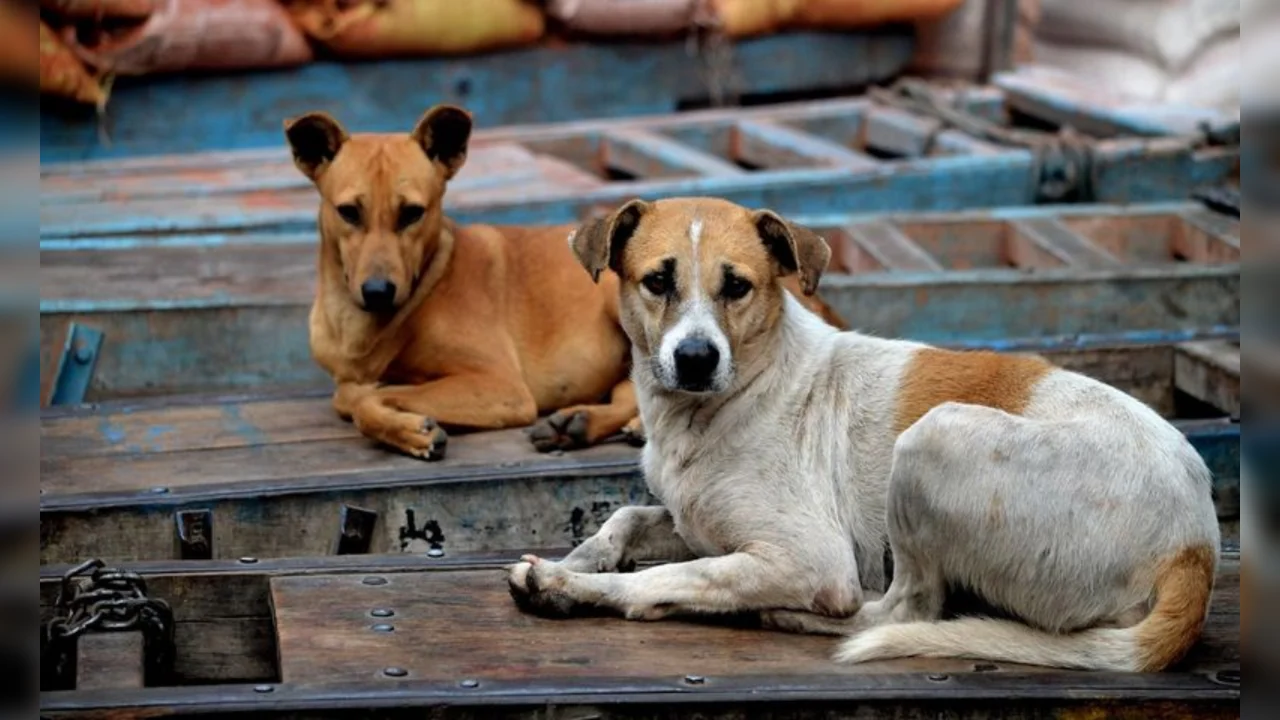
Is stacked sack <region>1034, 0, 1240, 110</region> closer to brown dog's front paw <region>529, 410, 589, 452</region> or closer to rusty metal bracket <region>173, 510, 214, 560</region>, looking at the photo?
brown dog's front paw <region>529, 410, 589, 452</region>

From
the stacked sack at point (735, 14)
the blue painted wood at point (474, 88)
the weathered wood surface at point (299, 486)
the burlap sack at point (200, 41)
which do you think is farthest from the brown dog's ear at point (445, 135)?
the stacked sack at point (735, 14)

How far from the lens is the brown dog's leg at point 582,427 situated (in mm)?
5461

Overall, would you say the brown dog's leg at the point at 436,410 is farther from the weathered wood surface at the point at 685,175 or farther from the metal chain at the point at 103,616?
the weathered wood surface at the point at 685,175

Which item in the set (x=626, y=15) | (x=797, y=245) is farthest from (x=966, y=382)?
(x=626, y=15)

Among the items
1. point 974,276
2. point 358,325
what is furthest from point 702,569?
point 974,276

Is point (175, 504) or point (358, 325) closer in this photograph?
point (175, 504)

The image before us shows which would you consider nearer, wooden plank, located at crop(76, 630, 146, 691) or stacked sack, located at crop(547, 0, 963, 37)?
wooden plank, located at crop(76, 630, 146, 691)

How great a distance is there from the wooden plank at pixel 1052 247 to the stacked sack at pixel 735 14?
329 cm

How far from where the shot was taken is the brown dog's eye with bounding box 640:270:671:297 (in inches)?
161

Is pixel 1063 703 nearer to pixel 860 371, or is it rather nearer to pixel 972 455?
pixel 972 455

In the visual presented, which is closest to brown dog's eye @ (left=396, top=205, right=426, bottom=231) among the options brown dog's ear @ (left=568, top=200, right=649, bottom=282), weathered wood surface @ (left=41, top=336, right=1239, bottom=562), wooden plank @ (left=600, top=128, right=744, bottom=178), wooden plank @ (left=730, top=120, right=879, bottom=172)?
weathered wood surface @ (left=41, top=336, right=1239, bottom=562)

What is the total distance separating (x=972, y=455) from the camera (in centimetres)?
378

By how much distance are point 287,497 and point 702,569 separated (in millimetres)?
1391

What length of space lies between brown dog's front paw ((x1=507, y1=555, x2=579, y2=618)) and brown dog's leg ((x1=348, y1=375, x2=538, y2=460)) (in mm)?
1383
